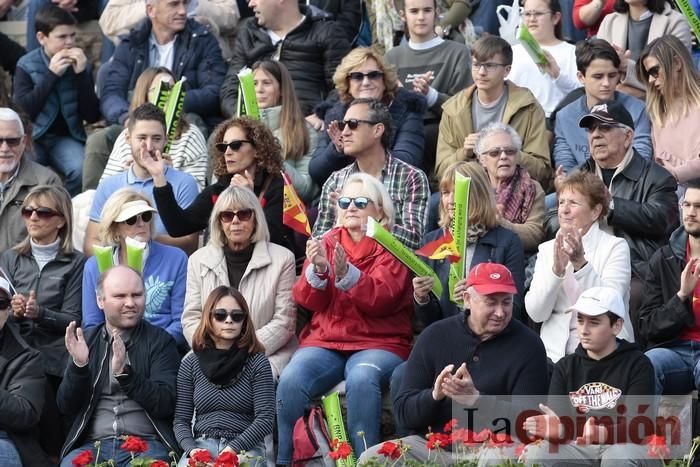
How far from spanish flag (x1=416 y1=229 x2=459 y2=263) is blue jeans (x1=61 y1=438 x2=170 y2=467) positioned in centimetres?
198

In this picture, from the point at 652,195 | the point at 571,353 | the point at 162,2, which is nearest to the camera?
the point at 571,353

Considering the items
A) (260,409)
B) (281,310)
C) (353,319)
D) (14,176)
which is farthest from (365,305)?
(14,176)

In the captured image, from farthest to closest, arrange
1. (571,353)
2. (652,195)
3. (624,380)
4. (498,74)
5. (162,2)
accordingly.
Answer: (162,2), (498,74), (652,195), (571,353), (624,380)

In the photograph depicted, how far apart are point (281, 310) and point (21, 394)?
5.73 feet

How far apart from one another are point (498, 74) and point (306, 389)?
3.33m

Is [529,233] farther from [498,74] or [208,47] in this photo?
[208,47]

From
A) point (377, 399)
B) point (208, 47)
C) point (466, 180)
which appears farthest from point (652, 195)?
point (208, 47)

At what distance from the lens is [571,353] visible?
30.7 ft

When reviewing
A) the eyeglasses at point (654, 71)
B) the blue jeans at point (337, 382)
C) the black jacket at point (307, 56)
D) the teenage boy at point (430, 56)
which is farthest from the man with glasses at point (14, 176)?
the eyeglasses at point (654, 71)

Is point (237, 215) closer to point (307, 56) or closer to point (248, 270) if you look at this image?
point (248, 270)

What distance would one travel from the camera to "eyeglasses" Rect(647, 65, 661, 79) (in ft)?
38.0

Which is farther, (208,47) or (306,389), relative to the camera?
(208,47)

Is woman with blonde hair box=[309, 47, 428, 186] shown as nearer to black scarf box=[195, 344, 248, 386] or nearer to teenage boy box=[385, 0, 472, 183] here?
teenage boy box=[385, 0, 472, 183]

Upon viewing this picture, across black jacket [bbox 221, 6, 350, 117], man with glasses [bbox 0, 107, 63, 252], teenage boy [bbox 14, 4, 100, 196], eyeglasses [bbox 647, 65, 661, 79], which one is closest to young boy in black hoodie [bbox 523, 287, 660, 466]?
eyeglasses [bbox 647, 65, 661, 79]
